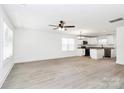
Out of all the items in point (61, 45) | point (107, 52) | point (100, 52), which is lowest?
point (107, 52)

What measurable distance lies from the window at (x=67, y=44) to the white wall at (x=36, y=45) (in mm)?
466

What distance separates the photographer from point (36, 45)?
7.86 meters

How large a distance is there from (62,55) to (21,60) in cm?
396

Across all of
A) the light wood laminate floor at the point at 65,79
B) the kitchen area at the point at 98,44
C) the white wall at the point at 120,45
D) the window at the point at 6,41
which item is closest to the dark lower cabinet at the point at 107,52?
the kitchen area at the point at 98,44

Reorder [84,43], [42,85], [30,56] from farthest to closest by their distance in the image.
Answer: [84,43], [30,56], [42,85]

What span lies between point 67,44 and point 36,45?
3585mm

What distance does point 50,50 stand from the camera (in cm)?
884

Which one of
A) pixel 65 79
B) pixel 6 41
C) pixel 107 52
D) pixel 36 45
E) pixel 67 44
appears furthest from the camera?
pixel 67 44

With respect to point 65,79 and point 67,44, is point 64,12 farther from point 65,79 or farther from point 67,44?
point 67,44

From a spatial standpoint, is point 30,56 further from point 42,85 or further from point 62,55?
point 42,85

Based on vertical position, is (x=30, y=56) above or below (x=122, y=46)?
below

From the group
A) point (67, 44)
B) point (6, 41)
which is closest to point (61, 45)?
point (67, 44)
